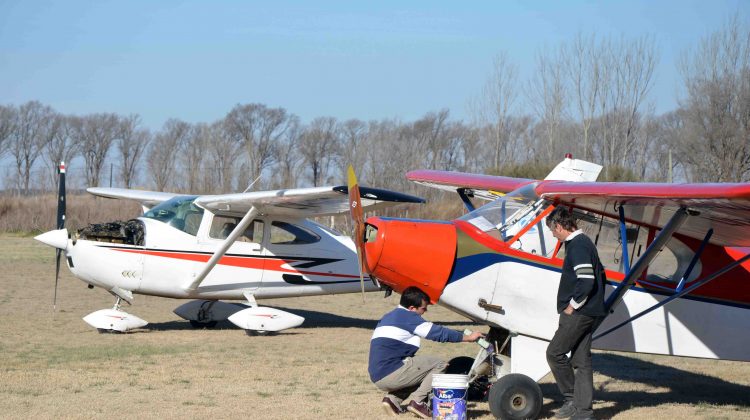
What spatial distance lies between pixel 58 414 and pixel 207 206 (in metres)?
7.03

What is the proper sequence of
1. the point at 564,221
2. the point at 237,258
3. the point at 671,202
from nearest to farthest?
the point at 671,202 < the point at 564,221 < the point at 237,258

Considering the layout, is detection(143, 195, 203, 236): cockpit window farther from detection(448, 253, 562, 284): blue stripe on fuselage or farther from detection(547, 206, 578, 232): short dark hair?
detection(547, 206, 578, 232): short dark hair

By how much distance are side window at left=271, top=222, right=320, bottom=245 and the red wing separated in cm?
379

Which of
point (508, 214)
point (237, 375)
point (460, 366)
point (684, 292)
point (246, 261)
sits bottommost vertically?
point (237, 375)

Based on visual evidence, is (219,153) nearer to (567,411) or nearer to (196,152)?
(196,152)

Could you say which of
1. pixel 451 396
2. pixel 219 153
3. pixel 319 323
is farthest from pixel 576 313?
pixel 219 153

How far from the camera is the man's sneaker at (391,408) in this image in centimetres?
784

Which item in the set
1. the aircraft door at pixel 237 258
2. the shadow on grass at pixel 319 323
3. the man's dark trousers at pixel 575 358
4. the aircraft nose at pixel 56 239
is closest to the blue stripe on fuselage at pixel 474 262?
the man's dark trousers at pixel 575 358

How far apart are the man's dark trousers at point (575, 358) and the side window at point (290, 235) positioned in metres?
7.99

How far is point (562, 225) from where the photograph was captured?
7.59 metres

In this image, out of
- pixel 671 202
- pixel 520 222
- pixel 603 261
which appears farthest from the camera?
pixel 603 261

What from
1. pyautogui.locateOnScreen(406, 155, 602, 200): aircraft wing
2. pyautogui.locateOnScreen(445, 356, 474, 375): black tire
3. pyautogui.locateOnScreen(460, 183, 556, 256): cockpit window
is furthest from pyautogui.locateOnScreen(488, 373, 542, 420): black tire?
pyautogui.locateOnScreen(406, 155, 602, 200): aircraft wing

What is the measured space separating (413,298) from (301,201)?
6441 mm

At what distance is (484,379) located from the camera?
28.3 feet
